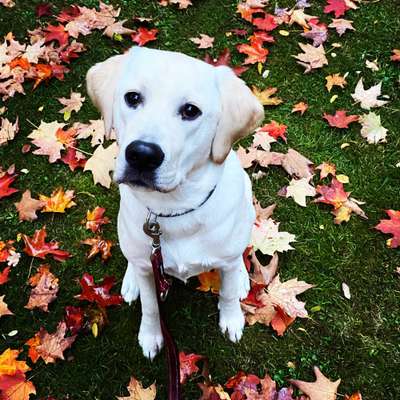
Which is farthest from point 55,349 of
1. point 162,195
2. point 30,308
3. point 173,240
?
point 162,195

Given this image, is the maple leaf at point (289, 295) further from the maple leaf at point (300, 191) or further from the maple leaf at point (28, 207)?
the maple leaf at point (28, 207)

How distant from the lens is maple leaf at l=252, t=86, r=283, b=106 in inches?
165

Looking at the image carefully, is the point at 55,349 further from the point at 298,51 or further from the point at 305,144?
the point at 298,51

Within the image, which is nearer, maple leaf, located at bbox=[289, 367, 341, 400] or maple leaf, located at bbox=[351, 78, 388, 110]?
maple leaf, located at bbox=[289, 367, 341, 400]

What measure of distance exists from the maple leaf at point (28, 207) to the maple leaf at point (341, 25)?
115 inches

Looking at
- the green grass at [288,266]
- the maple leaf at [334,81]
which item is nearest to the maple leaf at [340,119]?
the green grass at [288,266]

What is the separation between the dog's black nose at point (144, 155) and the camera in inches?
74.9

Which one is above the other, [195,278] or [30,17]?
[30,17]

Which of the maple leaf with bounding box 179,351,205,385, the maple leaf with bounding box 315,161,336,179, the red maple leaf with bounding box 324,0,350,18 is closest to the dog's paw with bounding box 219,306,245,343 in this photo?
the maple leaf with bounding box 179,351,205,385

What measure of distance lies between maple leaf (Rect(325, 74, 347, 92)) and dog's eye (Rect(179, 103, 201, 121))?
8.18 feet

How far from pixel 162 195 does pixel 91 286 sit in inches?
47.8

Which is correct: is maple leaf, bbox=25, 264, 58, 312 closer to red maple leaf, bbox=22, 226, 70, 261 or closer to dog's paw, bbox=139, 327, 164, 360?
red maple leaf, bbox=22, 226, 70, 261

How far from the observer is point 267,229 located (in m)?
3.41

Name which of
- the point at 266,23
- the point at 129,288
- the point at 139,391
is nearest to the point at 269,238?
the point at 129,288
